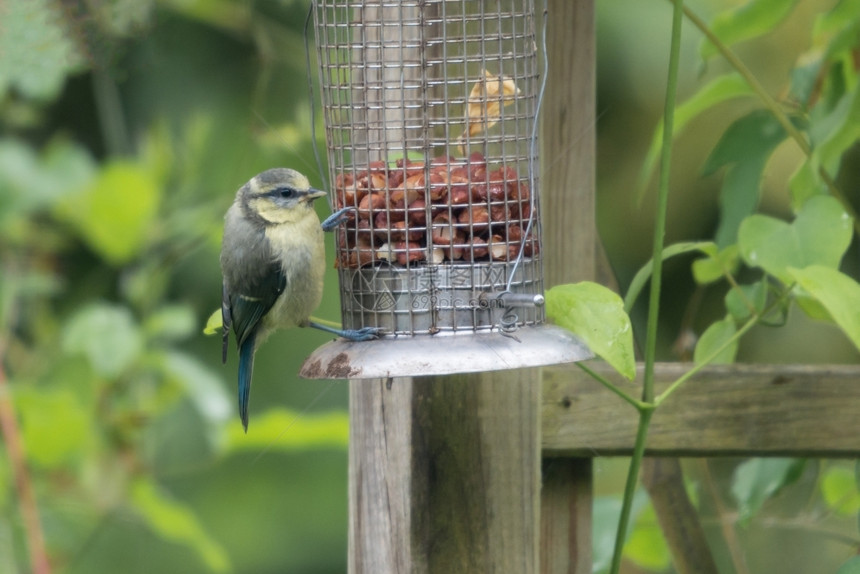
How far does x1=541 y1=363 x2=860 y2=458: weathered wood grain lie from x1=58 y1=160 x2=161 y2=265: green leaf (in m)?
1.65

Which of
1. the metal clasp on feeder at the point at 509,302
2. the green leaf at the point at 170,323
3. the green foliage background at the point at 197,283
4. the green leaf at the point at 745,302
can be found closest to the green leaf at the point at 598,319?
the metal clasp on feeder at the point at 509,302

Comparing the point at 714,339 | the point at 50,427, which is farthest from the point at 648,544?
the point at 50,427

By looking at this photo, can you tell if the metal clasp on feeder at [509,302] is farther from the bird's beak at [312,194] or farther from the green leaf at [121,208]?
the green leaf at [121,208]

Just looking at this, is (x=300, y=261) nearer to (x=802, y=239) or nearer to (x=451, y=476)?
(x=451, y=476)

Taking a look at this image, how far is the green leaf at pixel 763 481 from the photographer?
2.33m

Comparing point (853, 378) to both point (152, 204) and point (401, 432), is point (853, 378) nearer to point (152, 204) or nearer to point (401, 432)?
point (401, 432)

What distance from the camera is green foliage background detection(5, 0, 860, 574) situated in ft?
8.91

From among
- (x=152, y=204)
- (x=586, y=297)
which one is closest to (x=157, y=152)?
(x=152, y=204)

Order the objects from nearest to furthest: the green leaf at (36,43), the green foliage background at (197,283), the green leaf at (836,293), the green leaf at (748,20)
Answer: the green leaf at (836,293)
the green leaf at (748,20)
the green leaf at (36,43)
the green foliage background at (197,283)

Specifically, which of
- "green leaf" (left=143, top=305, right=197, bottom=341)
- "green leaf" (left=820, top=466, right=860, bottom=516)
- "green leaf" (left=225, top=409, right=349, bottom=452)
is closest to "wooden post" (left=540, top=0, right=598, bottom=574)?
"green leaf" (left=820, top=466, right=860, bottom=516)

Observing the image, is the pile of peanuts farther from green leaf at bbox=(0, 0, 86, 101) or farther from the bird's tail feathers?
green leaf at bbox=(0, 0, 86, 101)

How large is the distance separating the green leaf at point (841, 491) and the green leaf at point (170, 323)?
171 cm

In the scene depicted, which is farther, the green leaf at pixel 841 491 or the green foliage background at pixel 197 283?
the green foliage background at pixel 197 283

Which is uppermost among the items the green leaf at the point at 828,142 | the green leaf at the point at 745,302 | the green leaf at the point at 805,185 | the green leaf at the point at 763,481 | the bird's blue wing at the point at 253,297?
the green leaf at the point at 828,142
